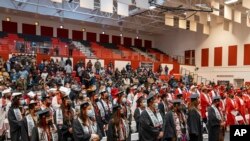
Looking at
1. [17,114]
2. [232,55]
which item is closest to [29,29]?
[232,55]

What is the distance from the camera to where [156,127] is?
6.30 meters

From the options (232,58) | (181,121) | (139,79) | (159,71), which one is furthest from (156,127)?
(232,58)

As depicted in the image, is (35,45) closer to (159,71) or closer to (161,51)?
(159,71)

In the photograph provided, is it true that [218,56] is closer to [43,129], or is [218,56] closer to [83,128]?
[83,128]

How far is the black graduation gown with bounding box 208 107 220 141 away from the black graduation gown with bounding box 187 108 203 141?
0.70 meters

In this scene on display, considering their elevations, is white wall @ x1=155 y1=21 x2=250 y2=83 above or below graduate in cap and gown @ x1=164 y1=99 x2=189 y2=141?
above

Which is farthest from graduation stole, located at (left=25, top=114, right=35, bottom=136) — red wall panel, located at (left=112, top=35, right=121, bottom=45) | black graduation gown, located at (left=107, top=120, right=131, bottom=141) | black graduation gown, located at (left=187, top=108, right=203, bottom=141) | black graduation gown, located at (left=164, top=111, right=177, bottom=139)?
red wall panel, located at (left=112, top=35, right=121, bottom=45)

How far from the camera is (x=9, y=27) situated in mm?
25984

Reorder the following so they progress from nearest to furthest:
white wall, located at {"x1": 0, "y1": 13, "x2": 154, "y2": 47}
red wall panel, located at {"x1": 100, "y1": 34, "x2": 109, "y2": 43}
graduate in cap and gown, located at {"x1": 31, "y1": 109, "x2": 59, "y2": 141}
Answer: graduate in cap and gown, located at {"x1": 31, "y1": 109, "x2": 59, "y2": 141}, white wall, located at {"x1": 0, "y1": 13, "x2": 154, "y2": 47}, red wall panel, located at {"x1": 100, "y1": 34, "x2": 109, "y2": 43}

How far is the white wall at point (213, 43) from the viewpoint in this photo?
26.6 meters

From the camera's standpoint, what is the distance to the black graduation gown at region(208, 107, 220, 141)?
7477mm

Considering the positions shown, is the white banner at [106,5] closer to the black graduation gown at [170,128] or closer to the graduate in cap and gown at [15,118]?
the graduate in cap and gown at [15,118]

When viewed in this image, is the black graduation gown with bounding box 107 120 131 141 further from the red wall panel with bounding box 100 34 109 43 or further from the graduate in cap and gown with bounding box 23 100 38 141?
the red wall panel with bounding box 100 34 109 43

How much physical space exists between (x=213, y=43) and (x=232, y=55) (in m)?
2.78
